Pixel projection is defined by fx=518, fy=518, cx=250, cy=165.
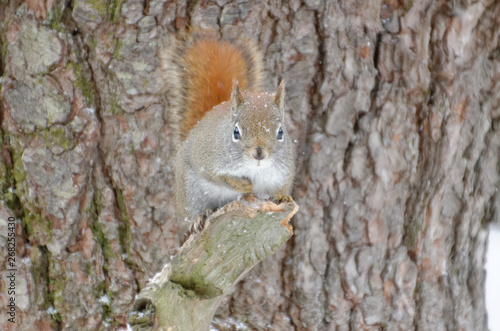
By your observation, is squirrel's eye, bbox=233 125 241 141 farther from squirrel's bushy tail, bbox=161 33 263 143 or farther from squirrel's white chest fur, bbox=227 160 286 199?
squirrel's bushy tail, bbox=161 33 263 143

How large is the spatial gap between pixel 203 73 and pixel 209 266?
0.67m

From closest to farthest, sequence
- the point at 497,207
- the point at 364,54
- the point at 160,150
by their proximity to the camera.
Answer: the point at 364,54
the point at 160,150
the point at 497,207

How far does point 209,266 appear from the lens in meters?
1.21

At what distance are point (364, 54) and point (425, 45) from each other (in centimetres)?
19

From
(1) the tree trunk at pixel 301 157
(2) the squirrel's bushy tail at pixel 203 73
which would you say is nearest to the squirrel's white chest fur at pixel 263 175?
(1) the tree trunk at pixel 301 157

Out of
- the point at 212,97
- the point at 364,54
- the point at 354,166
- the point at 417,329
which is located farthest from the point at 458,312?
the point at 212,97

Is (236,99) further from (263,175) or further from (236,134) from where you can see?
(263,175)

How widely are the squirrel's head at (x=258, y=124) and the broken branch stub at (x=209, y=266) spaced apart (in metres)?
0.14

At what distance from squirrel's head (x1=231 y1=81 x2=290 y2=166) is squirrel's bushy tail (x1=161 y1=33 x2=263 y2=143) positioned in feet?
0.65

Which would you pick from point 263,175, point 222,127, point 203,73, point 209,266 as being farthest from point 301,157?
point 209,266

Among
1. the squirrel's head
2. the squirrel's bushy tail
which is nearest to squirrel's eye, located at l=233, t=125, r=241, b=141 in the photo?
the squirrel's head

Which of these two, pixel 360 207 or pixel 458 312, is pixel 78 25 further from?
pixel 458 312

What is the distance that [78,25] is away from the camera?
1.59 metres

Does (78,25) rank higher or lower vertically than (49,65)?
higher
